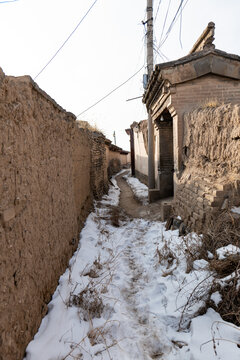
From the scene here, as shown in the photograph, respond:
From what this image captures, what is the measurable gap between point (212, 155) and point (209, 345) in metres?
2.78

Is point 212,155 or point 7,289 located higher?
point 212,155

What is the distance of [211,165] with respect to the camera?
371cm

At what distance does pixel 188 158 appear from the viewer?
4.86 metres

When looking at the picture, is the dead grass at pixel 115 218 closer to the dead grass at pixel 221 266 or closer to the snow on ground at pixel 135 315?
the snow on ground at pixel 135 315

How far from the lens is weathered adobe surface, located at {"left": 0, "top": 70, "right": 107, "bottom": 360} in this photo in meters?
1.42

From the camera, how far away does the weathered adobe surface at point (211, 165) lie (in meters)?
3.06

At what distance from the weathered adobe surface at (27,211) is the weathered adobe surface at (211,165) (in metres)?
2.17

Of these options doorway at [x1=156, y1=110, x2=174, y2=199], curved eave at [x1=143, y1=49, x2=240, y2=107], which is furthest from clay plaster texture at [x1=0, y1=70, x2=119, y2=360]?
doorway at [x1=156, y1=110, x2=174, y2=199]

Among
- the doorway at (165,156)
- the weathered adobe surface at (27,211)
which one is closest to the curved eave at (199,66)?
the doorway at (165,156)

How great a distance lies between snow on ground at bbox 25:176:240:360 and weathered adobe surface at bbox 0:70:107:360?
0.68 ft

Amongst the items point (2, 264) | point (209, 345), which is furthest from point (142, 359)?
point (2, 264)

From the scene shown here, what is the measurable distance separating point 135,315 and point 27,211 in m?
1.53

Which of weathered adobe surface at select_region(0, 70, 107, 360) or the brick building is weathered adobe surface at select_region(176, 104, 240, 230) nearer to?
the brick building

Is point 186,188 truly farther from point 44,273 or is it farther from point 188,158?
point 44,273
